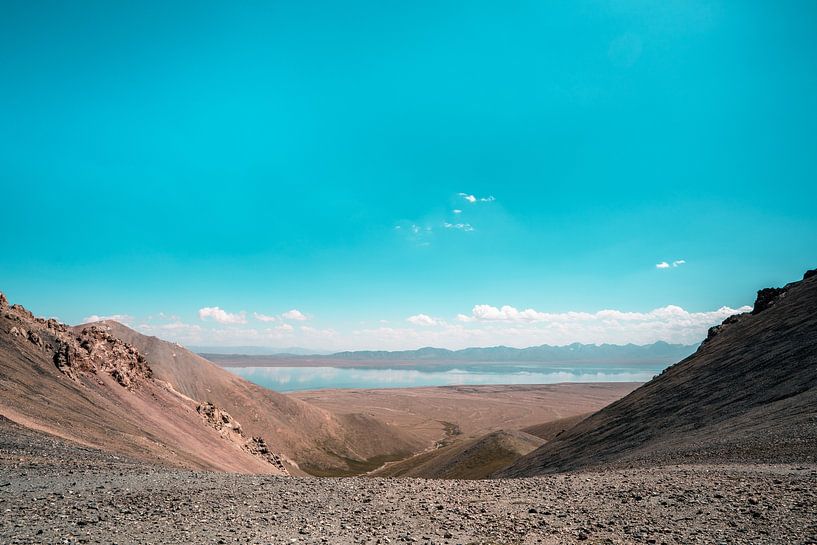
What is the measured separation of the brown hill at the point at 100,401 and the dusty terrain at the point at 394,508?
11.7 metres

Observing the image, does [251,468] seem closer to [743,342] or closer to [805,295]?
[743,342]

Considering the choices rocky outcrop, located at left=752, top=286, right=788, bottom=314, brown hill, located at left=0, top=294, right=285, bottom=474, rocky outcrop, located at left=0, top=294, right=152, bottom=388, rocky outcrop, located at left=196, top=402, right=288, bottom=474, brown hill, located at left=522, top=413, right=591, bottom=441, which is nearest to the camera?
brown hill, located at left=0, top=294, right=285, bottom=474

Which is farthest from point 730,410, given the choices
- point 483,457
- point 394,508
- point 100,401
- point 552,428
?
point 552,428

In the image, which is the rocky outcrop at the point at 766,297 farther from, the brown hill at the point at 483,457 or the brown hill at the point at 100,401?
the brown hill at the point at 100,401

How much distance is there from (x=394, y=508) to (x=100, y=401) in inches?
1526

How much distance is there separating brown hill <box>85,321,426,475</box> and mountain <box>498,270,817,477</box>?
69.8 metres

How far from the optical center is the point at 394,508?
46.5 ft

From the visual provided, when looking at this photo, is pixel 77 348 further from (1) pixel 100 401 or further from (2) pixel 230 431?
(2) pixel 230 431

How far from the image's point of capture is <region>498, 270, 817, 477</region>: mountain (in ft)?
77.7

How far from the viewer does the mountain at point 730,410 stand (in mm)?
23688

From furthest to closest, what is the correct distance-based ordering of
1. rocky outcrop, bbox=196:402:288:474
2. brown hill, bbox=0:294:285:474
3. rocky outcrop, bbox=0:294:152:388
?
1. rocky outcrop, bbox=196:402:288:474
2. rocky outcrop, bbox=0:294:152:388
3. brown hill, bbox=0:294:285:474

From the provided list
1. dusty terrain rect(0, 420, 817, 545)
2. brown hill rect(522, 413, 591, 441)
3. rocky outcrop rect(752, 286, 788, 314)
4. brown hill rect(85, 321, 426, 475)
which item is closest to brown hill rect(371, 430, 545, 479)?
brown hill rect(522, 413, 591, 441)

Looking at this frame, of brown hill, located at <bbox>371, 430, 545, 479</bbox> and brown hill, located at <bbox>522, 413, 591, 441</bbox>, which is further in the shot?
brown hill, located at <bbox>522, 413, 591, 441</bbox>

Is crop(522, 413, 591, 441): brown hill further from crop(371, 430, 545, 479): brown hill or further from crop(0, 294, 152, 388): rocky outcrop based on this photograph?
crop(0, 294, 152, 388): rocky outcrop
